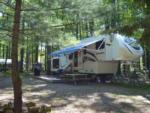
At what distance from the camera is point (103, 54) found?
61.4ft

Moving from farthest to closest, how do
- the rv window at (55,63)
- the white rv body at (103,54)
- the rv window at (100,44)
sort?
the rv window at (55,63) → the rv window at (100,44) → the white rv body at (103,54)

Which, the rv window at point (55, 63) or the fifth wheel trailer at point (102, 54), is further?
the rv window at point (55, 63)

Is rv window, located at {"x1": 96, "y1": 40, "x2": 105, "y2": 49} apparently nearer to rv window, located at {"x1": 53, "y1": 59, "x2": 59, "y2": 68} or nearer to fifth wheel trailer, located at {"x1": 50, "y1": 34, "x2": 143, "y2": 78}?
fifth wheel trailer, located at {"x1": 50, "y1": 34, "x2": 143, "y2": 78}

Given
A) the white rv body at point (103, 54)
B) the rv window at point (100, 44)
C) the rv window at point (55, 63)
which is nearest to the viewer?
the white rv body at point (103, 54)

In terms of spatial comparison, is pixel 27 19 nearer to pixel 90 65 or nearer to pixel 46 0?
pixel 46 0

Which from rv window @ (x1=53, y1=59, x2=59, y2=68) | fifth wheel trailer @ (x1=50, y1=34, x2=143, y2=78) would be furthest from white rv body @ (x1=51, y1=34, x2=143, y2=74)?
rv window @ (x1=53, y1=59, x2=59, y2=68)

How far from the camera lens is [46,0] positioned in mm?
11188

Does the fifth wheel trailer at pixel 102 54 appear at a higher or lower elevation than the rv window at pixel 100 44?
lower

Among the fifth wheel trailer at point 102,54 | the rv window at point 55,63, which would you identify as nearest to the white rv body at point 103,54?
the fifth wheel trailer at point 102,54

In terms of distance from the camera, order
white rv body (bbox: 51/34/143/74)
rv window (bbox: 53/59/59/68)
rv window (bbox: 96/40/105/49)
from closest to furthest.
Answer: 1. white rv body (bbox: 51/34/143/74)
2. rv window (bbox: 96/40/105/49)
3. rv window (bbox: 53/59/59/68)

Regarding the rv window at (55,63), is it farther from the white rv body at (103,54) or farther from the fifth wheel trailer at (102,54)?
the white rv body at (103,54)

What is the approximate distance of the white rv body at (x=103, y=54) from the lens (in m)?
17.7

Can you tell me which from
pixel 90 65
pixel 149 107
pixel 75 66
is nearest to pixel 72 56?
pixel 75 66

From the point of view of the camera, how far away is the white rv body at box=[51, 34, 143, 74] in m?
17.7
